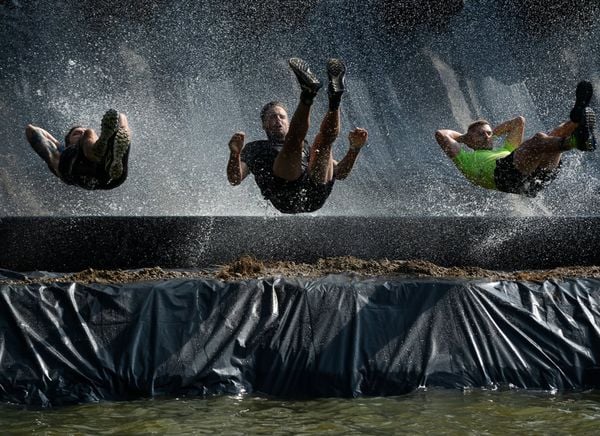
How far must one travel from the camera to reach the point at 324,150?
671 cm

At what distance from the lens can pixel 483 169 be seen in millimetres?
7574

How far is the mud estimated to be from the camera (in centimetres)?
577

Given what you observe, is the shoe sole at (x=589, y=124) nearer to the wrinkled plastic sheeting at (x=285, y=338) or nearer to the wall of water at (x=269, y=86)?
the wrinkled plastic sheeting at (x=285, y=338)

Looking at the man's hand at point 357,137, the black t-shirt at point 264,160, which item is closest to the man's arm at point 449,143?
the man's hand at point 357,137

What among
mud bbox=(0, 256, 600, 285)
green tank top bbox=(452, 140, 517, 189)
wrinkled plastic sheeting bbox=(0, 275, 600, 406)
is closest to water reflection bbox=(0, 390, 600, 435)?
wrinkled plastic sheeting bbox=(0, 275, 600, 406)

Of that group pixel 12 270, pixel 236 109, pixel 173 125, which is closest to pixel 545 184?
pixel 12 270

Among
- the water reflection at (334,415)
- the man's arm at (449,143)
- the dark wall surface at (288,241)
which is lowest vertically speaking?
the water reflection at (334,415)

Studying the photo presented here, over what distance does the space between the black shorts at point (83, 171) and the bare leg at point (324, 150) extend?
142cm

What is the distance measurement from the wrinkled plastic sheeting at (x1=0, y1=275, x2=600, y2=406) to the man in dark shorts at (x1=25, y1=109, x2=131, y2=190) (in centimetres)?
136

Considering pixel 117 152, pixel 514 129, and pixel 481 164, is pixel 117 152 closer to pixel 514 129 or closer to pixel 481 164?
pixel 481 164

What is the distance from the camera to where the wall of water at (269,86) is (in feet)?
38.2

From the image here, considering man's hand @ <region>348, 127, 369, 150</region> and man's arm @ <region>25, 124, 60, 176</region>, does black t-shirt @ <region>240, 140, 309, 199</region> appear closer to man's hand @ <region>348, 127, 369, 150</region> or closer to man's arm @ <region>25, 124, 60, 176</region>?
man's hand @ <region>348, 127, 369, 150</region>

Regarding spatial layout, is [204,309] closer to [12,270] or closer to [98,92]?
[12,270]

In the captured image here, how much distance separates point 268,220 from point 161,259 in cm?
88
